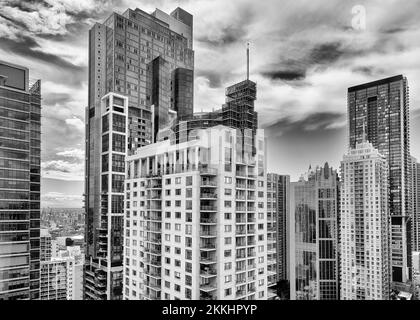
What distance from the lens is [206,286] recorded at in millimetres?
3488

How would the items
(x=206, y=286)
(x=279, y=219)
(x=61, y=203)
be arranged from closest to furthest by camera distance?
(x=61, y=203)
(x=206, y=286)
(x=279, y=219)

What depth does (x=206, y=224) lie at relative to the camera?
11.9 ft

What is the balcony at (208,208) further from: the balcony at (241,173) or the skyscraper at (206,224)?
the balcony at (241,173)

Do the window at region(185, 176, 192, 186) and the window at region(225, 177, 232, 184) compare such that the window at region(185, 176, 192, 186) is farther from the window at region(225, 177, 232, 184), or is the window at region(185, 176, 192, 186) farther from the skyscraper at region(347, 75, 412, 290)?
the skyscraper at region(347, 75, 412, 290)

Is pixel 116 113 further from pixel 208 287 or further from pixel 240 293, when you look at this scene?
pixel 240 293

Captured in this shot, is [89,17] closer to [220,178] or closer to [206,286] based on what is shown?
[220,178]

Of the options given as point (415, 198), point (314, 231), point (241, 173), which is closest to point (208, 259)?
point (241, 173)

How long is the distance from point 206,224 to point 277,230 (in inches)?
38.5

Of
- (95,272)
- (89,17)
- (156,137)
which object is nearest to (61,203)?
(89,17)

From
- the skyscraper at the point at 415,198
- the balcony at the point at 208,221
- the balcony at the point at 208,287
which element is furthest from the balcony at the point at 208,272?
the skyscraper at the point at 415,198

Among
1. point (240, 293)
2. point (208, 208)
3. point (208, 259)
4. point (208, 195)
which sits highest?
point (208, 195)

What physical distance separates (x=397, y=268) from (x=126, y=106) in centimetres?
462

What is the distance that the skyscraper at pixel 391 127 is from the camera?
221cm

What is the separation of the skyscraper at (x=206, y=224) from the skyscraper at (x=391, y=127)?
3.81 feet
